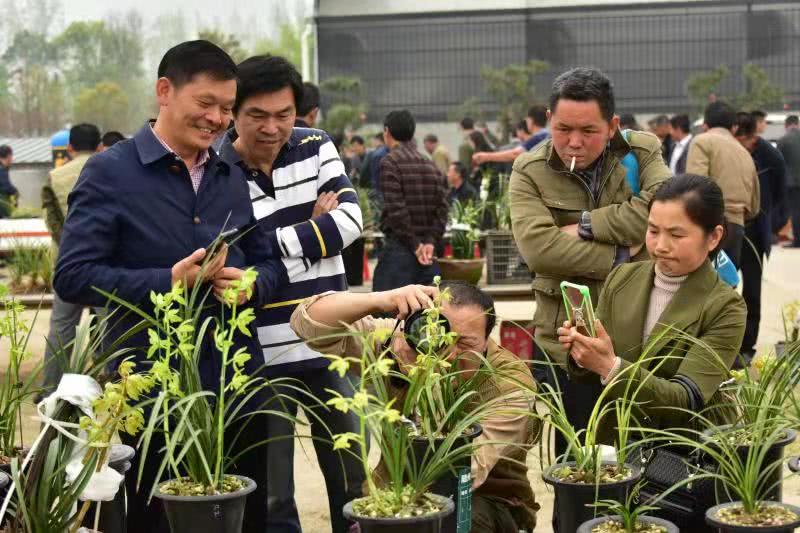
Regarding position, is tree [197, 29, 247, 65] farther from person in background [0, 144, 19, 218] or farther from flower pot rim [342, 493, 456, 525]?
flower pot rim [342, 493, 456, 525]

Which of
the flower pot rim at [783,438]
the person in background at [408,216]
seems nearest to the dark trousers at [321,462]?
the flower pot rim at [783,438]

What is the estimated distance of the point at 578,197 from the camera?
3.56m

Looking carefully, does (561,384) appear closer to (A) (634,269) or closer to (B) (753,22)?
(A) (634,269)

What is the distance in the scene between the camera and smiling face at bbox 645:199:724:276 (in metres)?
2.94

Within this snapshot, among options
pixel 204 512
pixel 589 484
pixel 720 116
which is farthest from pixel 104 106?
pixel 589 484

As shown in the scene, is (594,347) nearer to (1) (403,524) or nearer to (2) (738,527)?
(2) (738,527)

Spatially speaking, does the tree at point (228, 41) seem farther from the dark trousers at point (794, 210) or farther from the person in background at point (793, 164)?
the dark trousers at point (794, 210)

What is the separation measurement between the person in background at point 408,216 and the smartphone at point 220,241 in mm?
4107

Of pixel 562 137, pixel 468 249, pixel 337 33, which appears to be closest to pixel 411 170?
pixel 468 249

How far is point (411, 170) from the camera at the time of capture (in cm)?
716

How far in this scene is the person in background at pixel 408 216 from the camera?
281 inches

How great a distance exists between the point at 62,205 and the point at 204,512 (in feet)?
15.3

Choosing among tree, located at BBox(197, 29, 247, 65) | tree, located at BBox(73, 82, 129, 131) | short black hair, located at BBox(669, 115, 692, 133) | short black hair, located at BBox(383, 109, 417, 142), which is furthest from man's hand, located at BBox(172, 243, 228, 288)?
tree, located at BBox(197, 29, 247, 65)

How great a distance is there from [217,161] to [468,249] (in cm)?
534
